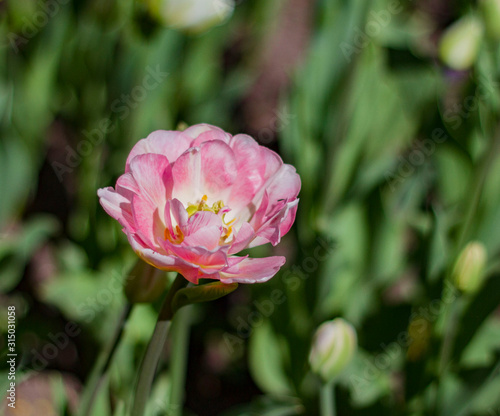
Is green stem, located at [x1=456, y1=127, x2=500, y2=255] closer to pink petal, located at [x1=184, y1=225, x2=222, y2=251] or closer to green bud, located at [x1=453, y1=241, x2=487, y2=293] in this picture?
green bud, located at [x1=453, y1=241, x2=487, y2=293]

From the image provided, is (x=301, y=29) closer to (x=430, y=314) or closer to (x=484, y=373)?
(x=430, y=314)

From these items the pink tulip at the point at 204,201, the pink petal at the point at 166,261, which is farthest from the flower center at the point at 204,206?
the pink petal at the point at 166,261

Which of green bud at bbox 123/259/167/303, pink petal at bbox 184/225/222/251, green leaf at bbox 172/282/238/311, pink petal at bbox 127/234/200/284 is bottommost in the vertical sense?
green bud at bbox 123/259/167/303

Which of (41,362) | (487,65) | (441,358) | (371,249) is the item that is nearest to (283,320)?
(371,249)

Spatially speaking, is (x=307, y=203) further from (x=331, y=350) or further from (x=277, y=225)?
(x=277, y=225)

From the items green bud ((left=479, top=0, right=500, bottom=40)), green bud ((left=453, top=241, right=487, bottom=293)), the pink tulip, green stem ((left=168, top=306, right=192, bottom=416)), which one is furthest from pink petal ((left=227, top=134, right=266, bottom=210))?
green bud ((left=479, top=0, right=500, bottom=40))
